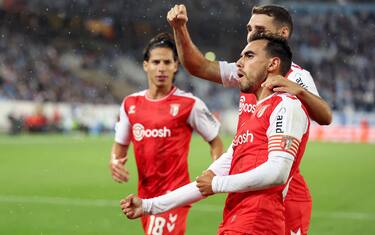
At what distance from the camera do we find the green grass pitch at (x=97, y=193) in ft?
32.3

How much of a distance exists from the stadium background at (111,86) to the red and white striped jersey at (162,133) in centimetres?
566

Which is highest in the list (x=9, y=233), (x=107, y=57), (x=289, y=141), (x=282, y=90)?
(x=107, y=57)

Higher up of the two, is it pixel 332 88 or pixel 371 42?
pixel 371 42

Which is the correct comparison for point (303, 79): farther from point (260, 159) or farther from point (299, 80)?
point (260, 159)

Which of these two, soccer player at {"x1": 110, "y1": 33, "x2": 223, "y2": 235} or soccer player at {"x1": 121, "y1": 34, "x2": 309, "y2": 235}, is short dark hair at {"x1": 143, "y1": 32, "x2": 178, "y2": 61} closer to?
soccer player at {"x1": 110, "y1": 33, "x2": 223, "y2": 235}

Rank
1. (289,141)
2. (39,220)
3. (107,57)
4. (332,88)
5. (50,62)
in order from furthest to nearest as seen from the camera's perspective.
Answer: (107,57), (50,62), (332,88), (39,220), (289,141)

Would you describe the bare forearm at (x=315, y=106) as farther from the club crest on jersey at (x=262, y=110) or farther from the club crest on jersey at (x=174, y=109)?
the club crest on jersey at (x=174, y=109)

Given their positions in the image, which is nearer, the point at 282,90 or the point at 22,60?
the point at 282,90

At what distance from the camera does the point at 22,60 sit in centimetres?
3600

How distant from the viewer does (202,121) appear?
6633 millimetres

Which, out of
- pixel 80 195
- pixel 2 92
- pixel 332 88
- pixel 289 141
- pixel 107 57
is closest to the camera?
pixel 289 141

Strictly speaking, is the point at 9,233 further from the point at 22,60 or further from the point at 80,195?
the point at 22,60

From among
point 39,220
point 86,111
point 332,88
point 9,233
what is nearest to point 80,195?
point 39,220

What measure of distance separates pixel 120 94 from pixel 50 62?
4.28m
